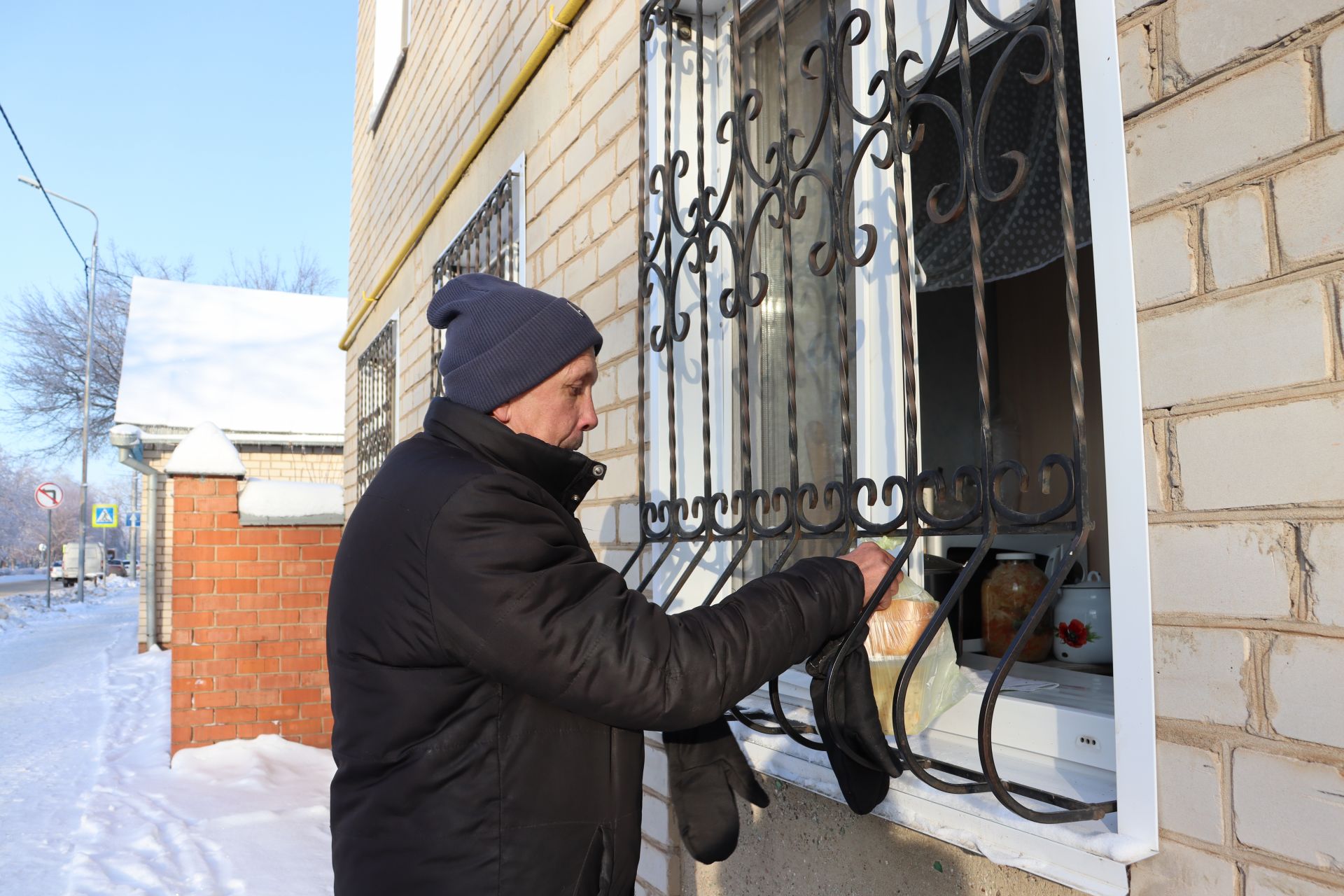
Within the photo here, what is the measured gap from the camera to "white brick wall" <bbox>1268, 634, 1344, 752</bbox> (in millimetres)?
1035

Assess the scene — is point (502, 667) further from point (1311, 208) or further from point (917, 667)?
point (1311, 208)

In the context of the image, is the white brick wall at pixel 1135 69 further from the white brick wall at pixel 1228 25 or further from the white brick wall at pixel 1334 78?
the white brick wall at pixel 1334 78

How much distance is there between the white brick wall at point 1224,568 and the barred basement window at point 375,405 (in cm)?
538

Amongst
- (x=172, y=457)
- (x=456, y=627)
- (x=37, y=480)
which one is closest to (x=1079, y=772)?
(x=456, y=627)

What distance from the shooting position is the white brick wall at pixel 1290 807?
40.5 inches

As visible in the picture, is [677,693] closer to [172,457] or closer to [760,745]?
[760,745]

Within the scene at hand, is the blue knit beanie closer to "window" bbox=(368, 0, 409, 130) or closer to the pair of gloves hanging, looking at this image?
the pair of gloves hanging

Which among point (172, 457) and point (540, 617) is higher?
point (172, 457)

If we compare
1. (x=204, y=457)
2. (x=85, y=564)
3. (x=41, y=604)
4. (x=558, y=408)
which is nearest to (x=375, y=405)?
(x=204, y=457)

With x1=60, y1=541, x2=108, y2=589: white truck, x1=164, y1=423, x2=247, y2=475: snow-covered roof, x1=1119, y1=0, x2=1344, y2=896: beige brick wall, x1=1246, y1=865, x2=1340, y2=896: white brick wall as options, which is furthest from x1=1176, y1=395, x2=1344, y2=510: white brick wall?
x1=60, y1=541, x2=108, y2=589: white truck

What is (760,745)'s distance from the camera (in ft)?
6.63

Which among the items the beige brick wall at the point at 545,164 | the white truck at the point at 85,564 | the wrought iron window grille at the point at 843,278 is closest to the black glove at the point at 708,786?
the wrought iron window grille at the point at 843,278

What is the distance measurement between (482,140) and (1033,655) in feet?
10.9

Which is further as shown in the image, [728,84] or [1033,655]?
[728,84]
